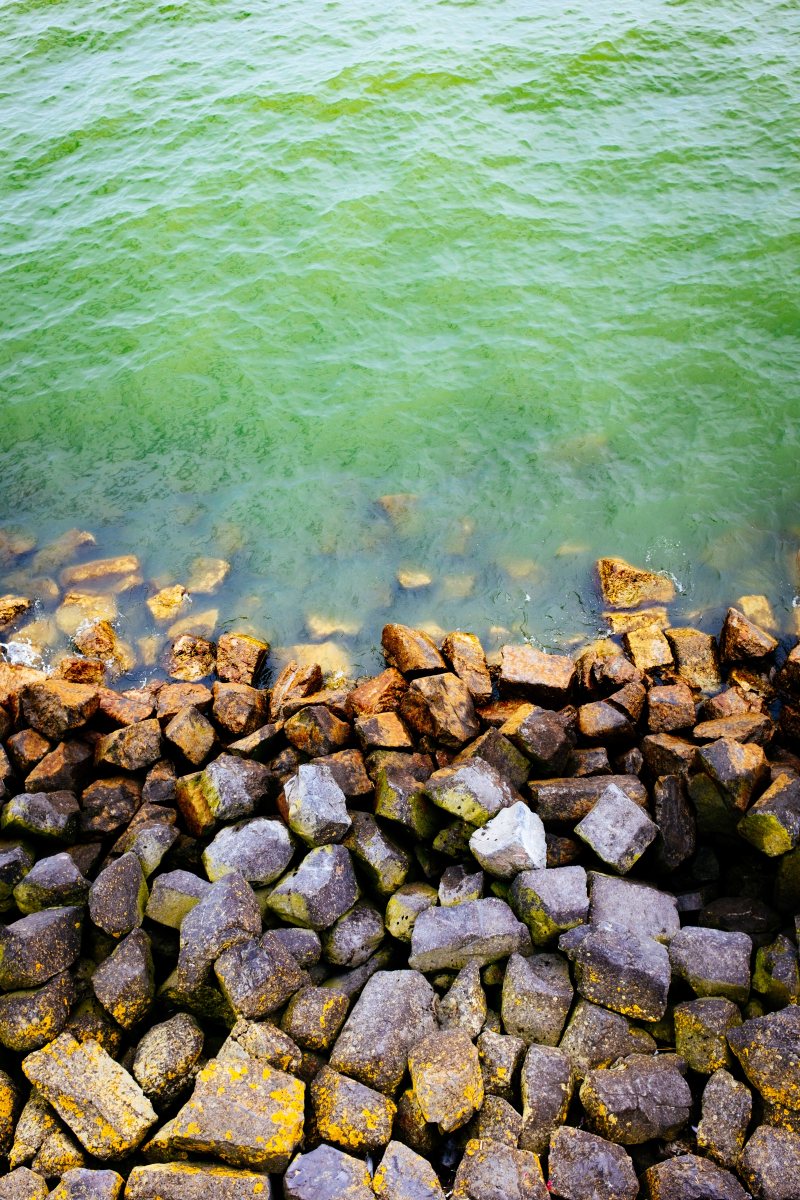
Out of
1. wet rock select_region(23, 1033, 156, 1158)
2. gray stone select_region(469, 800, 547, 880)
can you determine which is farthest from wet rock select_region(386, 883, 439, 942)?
wet rock select_region(23, 1033, 156, 1158)

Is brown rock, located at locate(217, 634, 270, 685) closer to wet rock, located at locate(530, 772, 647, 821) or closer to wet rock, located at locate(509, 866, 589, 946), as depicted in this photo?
wet rock, located at locate(530, 772, 647, 821)

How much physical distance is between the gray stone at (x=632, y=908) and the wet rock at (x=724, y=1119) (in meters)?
1.18

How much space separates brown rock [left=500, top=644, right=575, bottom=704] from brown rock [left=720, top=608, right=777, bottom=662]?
2.09 m

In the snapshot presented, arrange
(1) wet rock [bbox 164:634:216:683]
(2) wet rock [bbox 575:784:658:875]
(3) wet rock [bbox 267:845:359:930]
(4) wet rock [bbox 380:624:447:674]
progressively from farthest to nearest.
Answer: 1. (1) wet rock [bbox 164:634:216:683]
2. (4) wet rock [bbox 380:624:447:674]
3. (2) wet rock [bbox 575:784:658:875]
4. (3) wet rock [bbox 267:845:359:930]

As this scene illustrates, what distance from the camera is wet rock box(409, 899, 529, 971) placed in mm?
6520

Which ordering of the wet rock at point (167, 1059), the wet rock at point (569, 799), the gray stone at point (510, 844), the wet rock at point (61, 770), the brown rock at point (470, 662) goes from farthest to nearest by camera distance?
the brown rock at point (470, 662) → the wet rock at point (61, 770) → the wet rock at point (569, 799) → the gray stone at point (510, 844) → the wet rock at point (167, 1059)

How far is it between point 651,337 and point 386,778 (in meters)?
9.91

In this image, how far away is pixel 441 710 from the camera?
838cm

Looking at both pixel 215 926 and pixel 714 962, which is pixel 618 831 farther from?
pixel 215 926

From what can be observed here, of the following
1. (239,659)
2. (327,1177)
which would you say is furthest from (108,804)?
(327,1177)

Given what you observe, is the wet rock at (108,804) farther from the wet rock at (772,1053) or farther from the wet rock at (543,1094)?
the wet rock at (772,1053)

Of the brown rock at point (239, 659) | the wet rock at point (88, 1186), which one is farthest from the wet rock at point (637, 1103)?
the brown rock at point (239, 659)

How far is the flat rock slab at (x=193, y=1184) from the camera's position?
5.04 metres

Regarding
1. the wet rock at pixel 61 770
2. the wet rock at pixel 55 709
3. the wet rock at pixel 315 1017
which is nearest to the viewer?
the wet rock at pixel 315 1017
